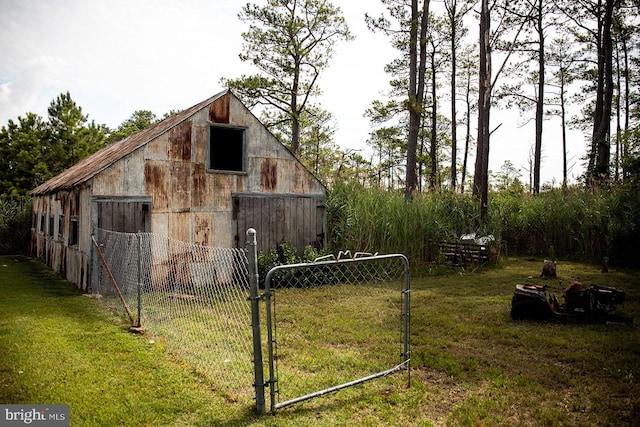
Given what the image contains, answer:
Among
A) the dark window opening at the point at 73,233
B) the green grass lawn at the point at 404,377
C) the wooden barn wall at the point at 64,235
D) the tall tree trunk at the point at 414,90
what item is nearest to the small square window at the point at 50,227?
the wooden barn wall at the point at 64,235

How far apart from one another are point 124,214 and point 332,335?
575 centimetres

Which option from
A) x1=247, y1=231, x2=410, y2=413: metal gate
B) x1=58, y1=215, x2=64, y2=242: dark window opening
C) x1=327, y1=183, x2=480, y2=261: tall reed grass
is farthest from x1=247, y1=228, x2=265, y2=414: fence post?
x1=58, y1=215, x2=64, y2=242: dark window opening

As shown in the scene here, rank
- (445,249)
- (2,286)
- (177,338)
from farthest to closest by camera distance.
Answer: (445,249) < (2,286) < (177,338)

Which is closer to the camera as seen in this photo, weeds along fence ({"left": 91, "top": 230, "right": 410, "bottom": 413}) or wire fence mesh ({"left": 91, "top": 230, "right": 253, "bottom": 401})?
weeds along fence ({"left": 91, "top": 230, "right": 410, "bottom": 413})

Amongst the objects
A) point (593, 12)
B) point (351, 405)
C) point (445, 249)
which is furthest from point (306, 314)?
point (593, 12)

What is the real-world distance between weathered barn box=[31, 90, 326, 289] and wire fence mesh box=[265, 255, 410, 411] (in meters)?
2.39

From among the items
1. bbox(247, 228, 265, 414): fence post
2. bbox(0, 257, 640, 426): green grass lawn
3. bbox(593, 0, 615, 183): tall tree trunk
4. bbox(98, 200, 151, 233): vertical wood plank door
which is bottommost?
bbox(0, 257, 640, 426): green grass lawn

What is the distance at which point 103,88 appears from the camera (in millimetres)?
9070

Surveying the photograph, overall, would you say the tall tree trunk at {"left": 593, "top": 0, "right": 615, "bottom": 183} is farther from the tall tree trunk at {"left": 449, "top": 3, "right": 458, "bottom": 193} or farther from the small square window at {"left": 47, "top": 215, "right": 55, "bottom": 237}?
the small square window at {"left": 47, "top": 215, "right": 55, "bottom": 237}

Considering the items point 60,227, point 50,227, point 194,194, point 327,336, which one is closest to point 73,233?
point 60,227

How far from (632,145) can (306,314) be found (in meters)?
12.1

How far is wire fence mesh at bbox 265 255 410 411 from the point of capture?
14.4ft

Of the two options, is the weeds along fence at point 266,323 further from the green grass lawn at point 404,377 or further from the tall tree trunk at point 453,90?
the tall tree trunk at point 453,90

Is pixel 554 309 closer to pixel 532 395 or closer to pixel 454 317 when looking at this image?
pixel 454 317
